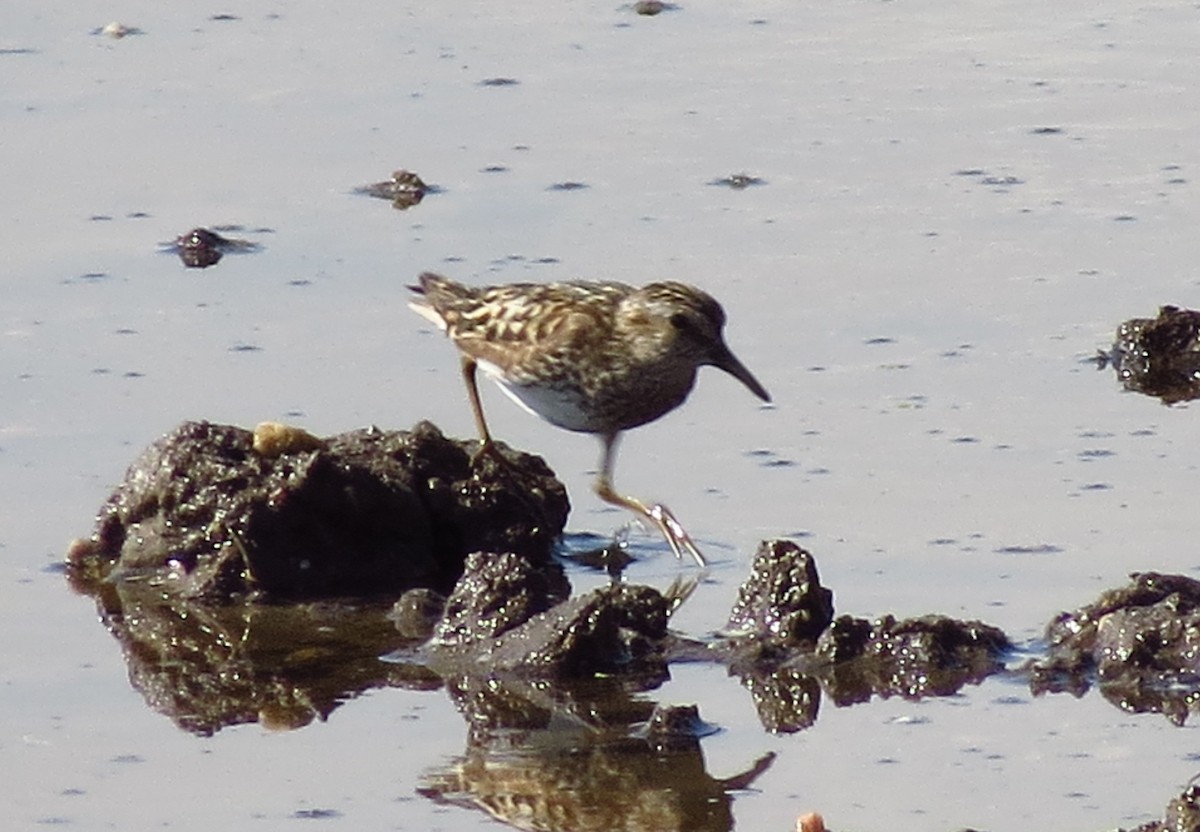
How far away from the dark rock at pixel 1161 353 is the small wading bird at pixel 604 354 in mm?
1538

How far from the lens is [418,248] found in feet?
37.6

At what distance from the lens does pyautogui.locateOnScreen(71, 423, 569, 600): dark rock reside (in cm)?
859

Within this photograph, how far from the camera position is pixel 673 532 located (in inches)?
331

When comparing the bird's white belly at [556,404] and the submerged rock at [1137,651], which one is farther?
the bird's white belly at [556,404]

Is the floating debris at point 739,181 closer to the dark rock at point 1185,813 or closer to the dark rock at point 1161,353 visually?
the dark rock at point 1161,353

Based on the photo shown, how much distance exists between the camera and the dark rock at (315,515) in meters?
8.59

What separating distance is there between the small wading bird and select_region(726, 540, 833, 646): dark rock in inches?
34.8

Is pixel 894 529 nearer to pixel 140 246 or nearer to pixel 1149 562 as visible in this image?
pixel 1149 562

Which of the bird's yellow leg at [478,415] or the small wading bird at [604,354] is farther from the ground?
the small wading bird at [604,354]

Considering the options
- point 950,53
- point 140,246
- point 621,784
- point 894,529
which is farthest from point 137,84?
point 621,784

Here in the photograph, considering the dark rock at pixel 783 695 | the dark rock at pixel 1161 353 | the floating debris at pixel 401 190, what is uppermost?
the dark rock at pixel 783 695

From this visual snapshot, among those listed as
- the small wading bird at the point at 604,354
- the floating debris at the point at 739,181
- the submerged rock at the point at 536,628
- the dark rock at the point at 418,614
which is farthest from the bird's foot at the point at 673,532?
the floating debris at the point at 739,181

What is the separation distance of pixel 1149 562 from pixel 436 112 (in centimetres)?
585

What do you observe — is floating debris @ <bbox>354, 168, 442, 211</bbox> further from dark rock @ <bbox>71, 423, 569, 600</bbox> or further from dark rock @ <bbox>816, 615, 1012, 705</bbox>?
dark rock @ <bbox>816, 615, 1012, 705</bbox>
